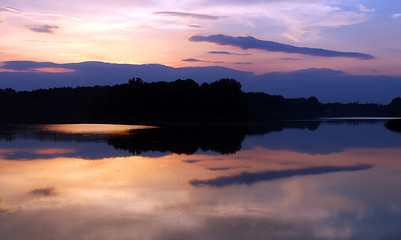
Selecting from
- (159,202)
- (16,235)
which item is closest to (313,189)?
(159,202)

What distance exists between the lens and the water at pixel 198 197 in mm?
9812

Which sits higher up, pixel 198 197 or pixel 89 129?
pixel 198 197

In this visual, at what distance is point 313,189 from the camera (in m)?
14.9

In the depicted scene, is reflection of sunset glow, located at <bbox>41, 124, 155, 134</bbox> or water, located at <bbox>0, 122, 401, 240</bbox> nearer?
water, located at <bbox>0, 122, 401, 240</bbox>

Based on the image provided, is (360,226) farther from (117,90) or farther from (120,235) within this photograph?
(117,90)

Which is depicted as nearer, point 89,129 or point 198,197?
point 198,197

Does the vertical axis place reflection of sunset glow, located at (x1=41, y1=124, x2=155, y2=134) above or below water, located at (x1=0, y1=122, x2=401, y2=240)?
below

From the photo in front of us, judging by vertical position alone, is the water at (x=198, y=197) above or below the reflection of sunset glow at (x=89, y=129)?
above

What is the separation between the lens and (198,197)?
43.7ft

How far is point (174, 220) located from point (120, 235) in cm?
169

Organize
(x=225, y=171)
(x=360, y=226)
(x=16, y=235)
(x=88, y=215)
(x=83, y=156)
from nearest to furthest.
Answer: (x=16, y=235) < (x=360, y=226) < (x=88, y=215) < (x=225, y=171) < (x=83, y=156)

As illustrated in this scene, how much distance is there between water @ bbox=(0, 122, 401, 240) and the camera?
981 cm

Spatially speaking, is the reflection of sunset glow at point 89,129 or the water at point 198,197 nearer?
the water at point 198,197

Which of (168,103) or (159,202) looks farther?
(168,103)
